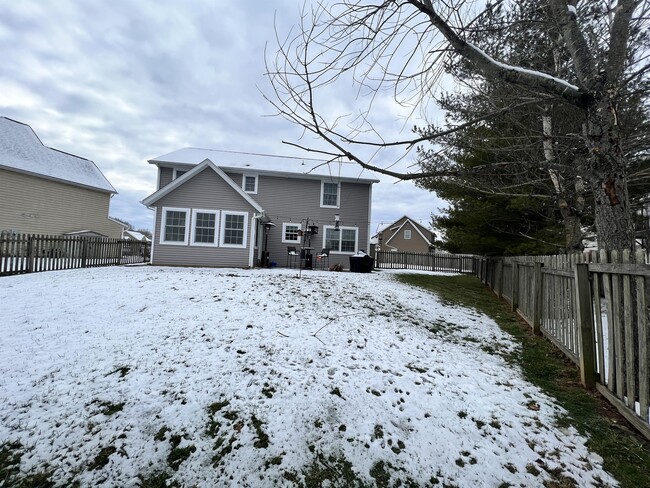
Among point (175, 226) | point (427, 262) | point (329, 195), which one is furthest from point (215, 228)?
point (427, 262)

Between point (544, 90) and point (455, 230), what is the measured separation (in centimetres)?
1110

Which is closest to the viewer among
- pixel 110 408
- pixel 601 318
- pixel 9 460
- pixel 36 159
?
pixel 9 460

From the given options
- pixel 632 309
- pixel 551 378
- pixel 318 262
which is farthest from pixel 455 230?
pixel 632 309

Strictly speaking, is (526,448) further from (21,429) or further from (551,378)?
(21,429)

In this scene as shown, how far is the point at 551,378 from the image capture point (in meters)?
3.86

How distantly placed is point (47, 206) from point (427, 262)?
25.7 metres

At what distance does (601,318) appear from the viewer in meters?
3.34

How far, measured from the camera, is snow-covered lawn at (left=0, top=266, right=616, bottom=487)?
93.1 inches

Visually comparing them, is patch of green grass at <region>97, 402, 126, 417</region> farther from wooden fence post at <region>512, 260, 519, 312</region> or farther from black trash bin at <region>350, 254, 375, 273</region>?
black trash bin at <region>350, 254, 375, 273</region>

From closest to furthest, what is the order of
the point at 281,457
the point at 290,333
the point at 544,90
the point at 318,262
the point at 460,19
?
the point at 281,457
the point at 460,19
the point at 544,90
the point at 290,333
the point at 318,262

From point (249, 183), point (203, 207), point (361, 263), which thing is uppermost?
point (249, 183)

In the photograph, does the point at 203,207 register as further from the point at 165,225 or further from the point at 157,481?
the point at 157,481

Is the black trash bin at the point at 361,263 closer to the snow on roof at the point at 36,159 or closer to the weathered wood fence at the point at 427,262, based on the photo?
the weathered wood fence at the point at 427,262

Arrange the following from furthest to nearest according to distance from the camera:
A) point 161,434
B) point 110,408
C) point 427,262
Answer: point 427,262
point 110,408
point 161,434
